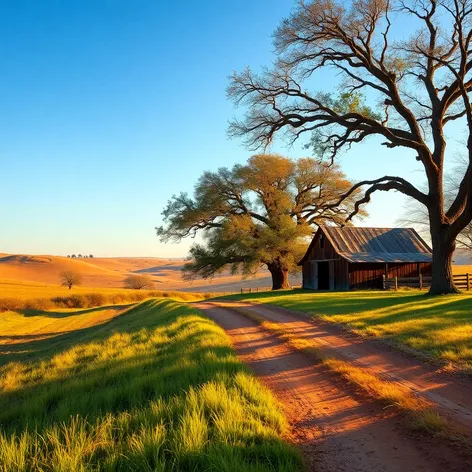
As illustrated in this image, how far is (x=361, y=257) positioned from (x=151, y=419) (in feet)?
108

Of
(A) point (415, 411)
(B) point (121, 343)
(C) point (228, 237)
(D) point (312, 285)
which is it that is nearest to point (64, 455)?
(A) point (415, 411)

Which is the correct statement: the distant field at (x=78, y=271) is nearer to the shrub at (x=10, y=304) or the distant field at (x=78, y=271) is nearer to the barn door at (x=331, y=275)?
the shrub at (x=10, y=304)

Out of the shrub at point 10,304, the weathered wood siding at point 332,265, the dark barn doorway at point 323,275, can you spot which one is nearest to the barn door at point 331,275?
the weathered wood siding at point 332,265

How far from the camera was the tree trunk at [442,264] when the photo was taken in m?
21.4

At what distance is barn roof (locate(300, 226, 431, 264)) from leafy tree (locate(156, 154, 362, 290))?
138 inches

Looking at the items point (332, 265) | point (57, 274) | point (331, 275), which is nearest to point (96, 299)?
point (331, 275)

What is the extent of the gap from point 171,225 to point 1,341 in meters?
20.6

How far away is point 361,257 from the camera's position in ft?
117

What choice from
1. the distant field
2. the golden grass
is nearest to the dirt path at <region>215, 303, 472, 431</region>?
the distant field

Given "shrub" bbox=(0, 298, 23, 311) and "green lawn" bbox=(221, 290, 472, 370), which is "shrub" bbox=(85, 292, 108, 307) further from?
→ "green lawn" bbox=(221, 290, 472, 370)

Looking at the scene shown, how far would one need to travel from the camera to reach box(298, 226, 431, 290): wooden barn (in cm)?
3566

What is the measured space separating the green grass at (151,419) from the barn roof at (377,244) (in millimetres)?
28993

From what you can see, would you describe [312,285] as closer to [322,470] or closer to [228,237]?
[228,237]

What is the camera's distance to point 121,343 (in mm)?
12586
